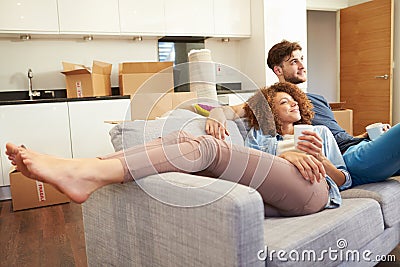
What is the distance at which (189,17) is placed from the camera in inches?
171

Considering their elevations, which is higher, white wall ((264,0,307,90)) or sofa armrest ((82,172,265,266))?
white wall ((264,0,307,90))

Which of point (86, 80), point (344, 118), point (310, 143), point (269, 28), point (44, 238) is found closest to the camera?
point (310, 143)

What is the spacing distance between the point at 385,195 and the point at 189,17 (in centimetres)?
320

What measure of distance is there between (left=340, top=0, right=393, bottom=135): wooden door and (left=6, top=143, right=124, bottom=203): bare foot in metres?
4.85

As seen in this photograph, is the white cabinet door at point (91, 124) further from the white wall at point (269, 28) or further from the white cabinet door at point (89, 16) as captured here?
the white wall at point (269, 28)

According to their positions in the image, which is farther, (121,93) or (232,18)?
(232,18)

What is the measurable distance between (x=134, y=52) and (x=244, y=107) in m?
3.09

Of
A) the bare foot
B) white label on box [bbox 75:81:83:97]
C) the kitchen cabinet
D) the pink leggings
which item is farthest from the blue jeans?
white label on box [bbox 75:81:83:97]

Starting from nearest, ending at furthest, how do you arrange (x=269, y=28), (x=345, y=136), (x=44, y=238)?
(x=345, y=136) < (x=44, y=238) < (x=269, y=28)

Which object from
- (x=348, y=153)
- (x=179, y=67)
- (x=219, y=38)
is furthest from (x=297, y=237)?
(x=219, y=38)

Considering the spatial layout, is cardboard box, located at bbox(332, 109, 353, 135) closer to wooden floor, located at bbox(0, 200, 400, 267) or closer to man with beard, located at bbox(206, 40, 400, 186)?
man with beard, located at bbox(206, 40, 400, 186)

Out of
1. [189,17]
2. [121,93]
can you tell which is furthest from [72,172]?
[189,17]

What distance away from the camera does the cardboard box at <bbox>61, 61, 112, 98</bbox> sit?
12.0ft
